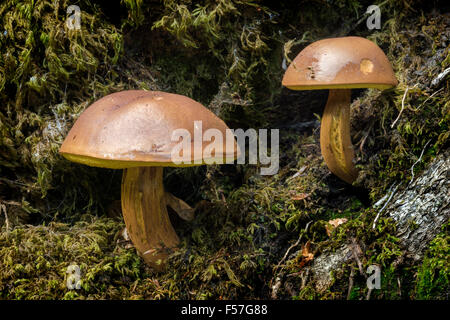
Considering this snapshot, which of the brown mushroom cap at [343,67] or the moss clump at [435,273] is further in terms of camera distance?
the brown mushroom cap at [343,67]

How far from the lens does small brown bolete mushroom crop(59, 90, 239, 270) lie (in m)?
1.61

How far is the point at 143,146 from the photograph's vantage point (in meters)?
1.60

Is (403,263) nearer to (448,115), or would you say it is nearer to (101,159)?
(448,115)

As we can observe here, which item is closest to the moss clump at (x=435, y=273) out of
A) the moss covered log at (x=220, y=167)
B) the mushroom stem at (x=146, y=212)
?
the moss covered log at (x=220, y=167)

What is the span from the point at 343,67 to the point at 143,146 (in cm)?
107

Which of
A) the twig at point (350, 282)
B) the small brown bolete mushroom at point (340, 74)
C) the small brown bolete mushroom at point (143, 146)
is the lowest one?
the twig at point (350, 282)

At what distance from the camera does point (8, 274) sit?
1909 mm

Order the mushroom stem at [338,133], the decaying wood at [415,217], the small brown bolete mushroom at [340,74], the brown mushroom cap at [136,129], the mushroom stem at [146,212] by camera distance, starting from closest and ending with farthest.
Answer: the brown mushroom cap at [136,129] → the decaying wood at [415,217] → the small brown bolete mushroom at [340,74] → the mushroom stem at [146,212] → the mushroom stem at [338,133]

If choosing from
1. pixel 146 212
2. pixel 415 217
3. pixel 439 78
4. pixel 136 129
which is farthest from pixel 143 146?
pixel 439 78

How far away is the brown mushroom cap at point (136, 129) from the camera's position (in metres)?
1.60

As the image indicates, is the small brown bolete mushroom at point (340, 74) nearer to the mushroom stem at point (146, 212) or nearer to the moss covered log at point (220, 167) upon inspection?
the moss covered log at point (220, 167)

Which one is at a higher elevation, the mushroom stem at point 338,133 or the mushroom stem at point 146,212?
the mushroom stem at point 338,133

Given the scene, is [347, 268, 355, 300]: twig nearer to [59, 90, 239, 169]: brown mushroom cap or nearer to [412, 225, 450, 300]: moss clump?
[412, 225, 450, 300]: moss clump

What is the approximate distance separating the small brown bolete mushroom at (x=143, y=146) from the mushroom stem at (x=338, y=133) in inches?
27.4
